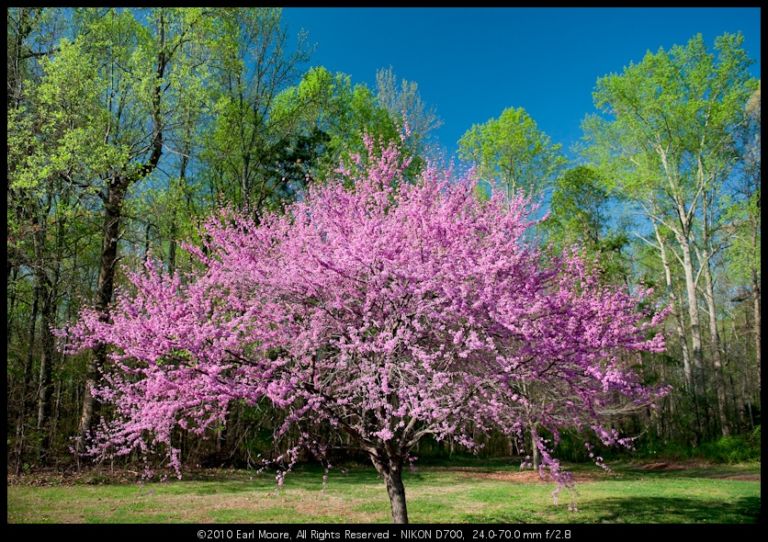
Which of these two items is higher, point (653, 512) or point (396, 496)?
point (396, 496)

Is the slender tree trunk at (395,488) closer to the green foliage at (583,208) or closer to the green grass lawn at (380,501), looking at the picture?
the green grass lawn at (380,501)

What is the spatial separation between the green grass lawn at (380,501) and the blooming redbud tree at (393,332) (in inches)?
79.5

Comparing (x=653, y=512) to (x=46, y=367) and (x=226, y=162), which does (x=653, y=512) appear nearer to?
(x=46, y=367)

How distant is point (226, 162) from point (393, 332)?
15642mm

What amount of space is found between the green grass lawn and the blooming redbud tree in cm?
202

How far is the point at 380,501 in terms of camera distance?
1038 cm

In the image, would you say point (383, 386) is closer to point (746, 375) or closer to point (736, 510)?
point (736, 510)

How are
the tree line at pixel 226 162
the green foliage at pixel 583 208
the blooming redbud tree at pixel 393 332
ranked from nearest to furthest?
the blooming redbud tree at pixel 393 332 → the tree line at pixel 226 162 → the green foliage at pixel 583 208

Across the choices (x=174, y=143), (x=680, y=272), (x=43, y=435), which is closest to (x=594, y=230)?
(x=680, y=272)

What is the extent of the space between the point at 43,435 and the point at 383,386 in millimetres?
11286

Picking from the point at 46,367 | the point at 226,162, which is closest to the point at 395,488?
the point at 46,367

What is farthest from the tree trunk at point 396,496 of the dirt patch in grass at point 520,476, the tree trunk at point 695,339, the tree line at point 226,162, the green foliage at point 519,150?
the green foliage at point 519,150

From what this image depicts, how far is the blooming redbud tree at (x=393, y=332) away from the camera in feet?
17.2

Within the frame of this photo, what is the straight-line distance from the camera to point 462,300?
5.27m
